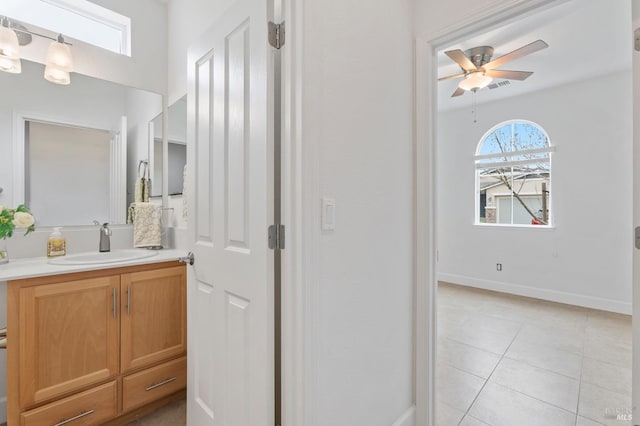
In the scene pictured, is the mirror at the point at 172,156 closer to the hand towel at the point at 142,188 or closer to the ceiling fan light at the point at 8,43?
the hand towel at the point at 142,188

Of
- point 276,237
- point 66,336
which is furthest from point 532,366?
point 66,336

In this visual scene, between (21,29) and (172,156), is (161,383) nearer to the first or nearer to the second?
(172,156)

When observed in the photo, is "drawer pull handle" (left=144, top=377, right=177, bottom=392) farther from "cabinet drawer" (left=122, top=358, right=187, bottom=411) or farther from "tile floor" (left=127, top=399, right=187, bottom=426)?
"tile floor" (left=127, top=399, right=187, bottom=426)

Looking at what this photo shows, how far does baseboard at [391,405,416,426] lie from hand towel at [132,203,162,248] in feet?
6.37

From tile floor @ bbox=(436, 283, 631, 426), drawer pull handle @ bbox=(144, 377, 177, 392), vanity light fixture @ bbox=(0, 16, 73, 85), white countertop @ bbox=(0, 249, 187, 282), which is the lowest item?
tile floor @ bbox=(436, 283, 631, 426)

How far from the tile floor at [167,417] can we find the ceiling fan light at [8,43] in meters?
2.20

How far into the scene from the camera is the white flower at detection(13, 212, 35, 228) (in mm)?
1655

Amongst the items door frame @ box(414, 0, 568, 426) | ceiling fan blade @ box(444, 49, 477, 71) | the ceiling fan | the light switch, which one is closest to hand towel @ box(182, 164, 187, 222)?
the light switch

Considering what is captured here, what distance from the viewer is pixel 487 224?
4.50m

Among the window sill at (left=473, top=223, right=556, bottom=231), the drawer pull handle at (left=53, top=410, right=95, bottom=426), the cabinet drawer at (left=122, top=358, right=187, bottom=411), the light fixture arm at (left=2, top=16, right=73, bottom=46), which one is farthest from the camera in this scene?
the window sill at (left=473, top=223, right=556, bottom=231)

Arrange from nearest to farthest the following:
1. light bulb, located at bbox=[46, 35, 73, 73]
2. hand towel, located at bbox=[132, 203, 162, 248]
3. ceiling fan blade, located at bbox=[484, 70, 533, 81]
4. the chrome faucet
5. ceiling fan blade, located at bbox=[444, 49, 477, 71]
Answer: light bulb, located at bbox=[46, 35, 73, 73] < the chrome faucet < hand towel, located at bbox=[132, 203, 162, 248] < ceiling fan blade, located at bbox=[444, 49, 477, 71] < ceiling fan blade, located at bbox=[484, 70, 533, 81]

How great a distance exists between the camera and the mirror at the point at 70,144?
69.6 inches

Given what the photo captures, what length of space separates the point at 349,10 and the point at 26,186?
211 centimetres

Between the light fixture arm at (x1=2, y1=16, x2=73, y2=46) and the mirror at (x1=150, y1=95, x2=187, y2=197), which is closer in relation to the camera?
the light fixture arm at (x1=2, y1=16, x2=73, y2=46)
